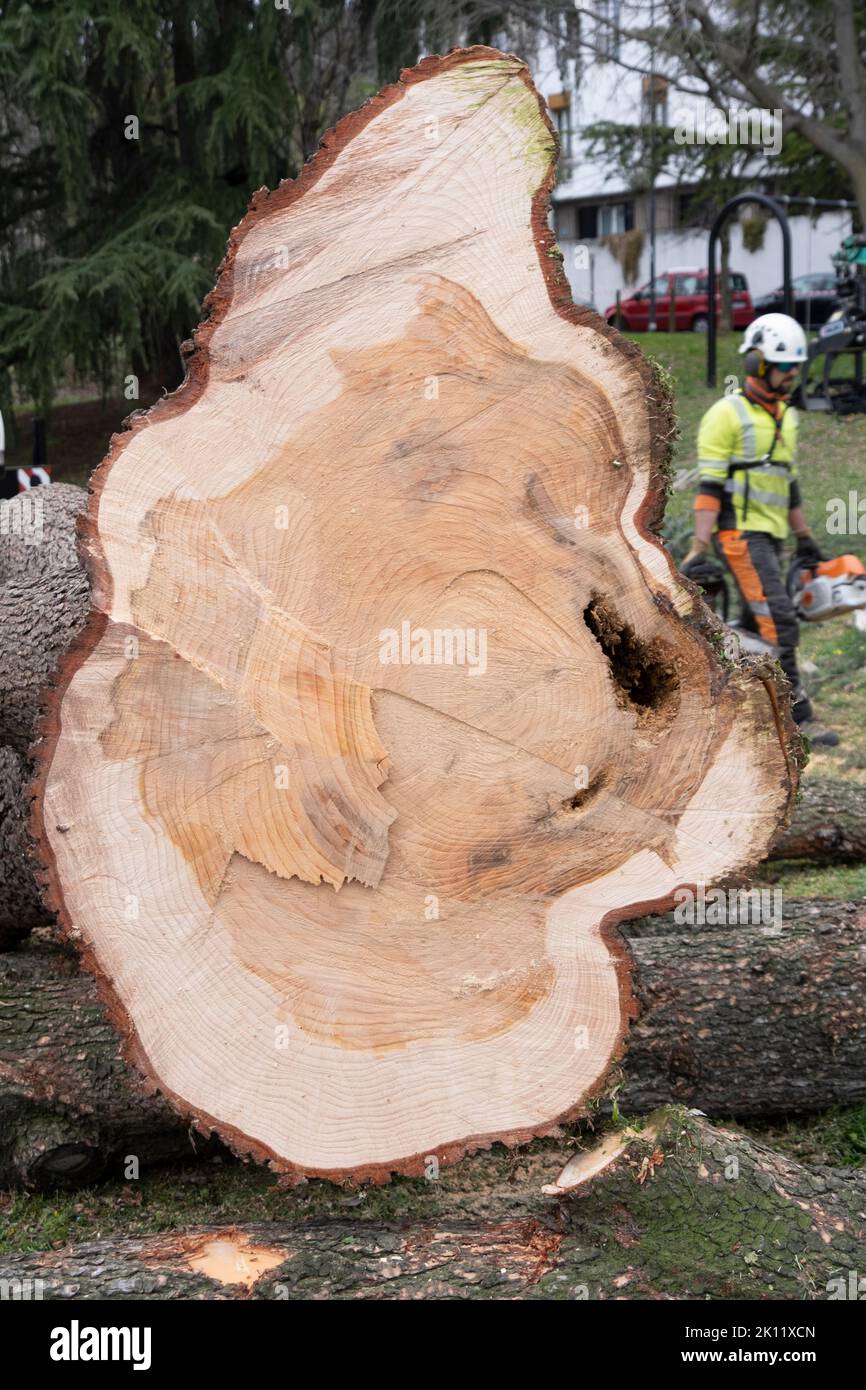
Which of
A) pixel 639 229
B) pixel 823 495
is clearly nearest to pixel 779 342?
pixel 823 495

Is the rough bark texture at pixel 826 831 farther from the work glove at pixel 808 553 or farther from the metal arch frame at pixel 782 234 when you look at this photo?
the metal arch frame at pixel 782 234

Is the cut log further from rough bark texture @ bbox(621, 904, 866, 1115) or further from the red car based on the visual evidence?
the red car

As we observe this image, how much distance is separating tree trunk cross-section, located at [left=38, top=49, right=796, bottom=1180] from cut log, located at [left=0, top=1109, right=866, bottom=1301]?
0.21 metres

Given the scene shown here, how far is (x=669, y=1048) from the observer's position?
331 cm

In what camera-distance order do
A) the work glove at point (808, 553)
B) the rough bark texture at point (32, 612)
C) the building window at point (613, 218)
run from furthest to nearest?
the building window at point (613, 218), the work glove at point (808, 553), the rough bark texture at point (32, 612)

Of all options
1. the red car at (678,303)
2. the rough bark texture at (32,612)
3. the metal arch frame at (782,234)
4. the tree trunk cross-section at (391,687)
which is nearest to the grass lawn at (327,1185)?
the tree trunk cross-section at (391,687)

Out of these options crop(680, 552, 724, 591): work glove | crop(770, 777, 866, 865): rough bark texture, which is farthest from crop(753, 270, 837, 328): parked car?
crop(770, 777, 866, 865): rough bark texture

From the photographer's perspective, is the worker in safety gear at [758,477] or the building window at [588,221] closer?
the worker in safety gear at [758,477]

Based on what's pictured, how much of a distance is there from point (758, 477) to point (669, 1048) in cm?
309

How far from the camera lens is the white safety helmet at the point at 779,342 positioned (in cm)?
546

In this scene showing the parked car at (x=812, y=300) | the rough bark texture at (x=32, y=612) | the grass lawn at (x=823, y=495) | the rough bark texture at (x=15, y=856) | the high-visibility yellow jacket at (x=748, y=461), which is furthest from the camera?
the parked car at (x=812, y=300)

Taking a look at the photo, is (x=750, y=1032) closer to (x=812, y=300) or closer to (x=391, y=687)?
(x=391, y=687)

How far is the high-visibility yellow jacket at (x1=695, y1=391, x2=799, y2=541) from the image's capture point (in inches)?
219
